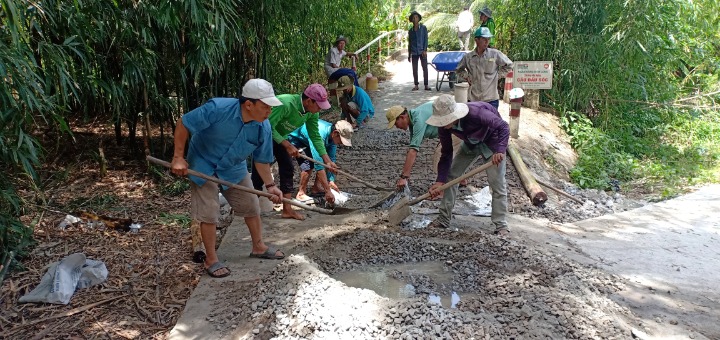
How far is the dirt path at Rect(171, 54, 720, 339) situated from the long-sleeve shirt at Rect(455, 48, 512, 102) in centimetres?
100

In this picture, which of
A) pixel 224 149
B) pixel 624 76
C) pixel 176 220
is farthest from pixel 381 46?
pixel 224 149

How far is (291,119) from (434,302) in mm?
2175

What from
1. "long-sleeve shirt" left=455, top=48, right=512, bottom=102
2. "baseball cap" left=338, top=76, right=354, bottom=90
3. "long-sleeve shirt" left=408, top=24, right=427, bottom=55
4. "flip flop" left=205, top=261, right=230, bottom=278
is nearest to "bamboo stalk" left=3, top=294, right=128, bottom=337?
"flip flop" left=205, top=261, right=230, bottom=278

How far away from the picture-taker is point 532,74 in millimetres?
7504

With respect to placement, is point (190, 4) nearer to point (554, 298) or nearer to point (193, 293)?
point (193, 293)

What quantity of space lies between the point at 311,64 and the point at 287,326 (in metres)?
7.50

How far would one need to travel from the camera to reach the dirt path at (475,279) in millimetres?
2910

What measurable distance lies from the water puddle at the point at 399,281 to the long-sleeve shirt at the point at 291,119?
143cm

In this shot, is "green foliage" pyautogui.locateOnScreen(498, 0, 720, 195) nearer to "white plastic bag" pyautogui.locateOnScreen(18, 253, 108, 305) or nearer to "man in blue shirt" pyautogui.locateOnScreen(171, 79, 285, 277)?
"man in blue shirt" pyautogui.locateOnScreen(171, 79, 285, 277)

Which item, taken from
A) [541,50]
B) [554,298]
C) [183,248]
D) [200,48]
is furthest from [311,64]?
[554,298]

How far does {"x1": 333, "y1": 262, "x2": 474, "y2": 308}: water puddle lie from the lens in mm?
3531

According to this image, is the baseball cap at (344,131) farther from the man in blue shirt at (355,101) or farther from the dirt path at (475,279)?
the man in blue shirt at (355,101)

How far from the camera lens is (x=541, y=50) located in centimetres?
913

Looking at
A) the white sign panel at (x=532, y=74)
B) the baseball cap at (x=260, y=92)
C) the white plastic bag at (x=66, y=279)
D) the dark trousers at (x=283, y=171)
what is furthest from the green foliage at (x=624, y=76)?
the white plastic bag at (x=66, y=279)
